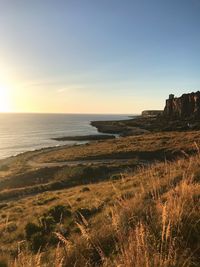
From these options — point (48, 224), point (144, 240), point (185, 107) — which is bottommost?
point (48, 224)

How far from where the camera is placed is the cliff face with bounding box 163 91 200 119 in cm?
11231

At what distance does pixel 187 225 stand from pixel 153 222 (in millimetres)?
647

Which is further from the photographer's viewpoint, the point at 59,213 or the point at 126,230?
the point at 59,213

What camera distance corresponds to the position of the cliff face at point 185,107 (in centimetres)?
11231

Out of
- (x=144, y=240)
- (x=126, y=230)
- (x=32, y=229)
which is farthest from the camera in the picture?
(x=32, y=229)

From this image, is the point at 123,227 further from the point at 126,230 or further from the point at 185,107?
the point at 185,107

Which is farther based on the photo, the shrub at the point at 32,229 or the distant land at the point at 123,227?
the shrub at the point at 32,229

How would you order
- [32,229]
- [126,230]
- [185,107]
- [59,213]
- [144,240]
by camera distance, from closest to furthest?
[144,240] < [126,230] < [32,229] < [59,213] < [185,107]

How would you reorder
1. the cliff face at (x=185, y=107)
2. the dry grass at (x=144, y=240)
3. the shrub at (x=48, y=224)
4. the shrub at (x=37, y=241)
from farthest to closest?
the cliff face at (x=185, y=107) → the shrub at (x=48, y=224) → the shrub at (x=37, y=241) → the dry grass at (x=144, y=240)

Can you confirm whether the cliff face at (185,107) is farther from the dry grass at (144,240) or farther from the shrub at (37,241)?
the dry grass at (144,240)

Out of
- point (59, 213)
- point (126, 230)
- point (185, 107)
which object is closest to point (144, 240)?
point (126, 230)

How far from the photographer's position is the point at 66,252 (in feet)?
17.6

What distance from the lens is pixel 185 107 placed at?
123875 mm

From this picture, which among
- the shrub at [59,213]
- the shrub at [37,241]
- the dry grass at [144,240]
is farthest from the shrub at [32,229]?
the dry grass at [144,240]
